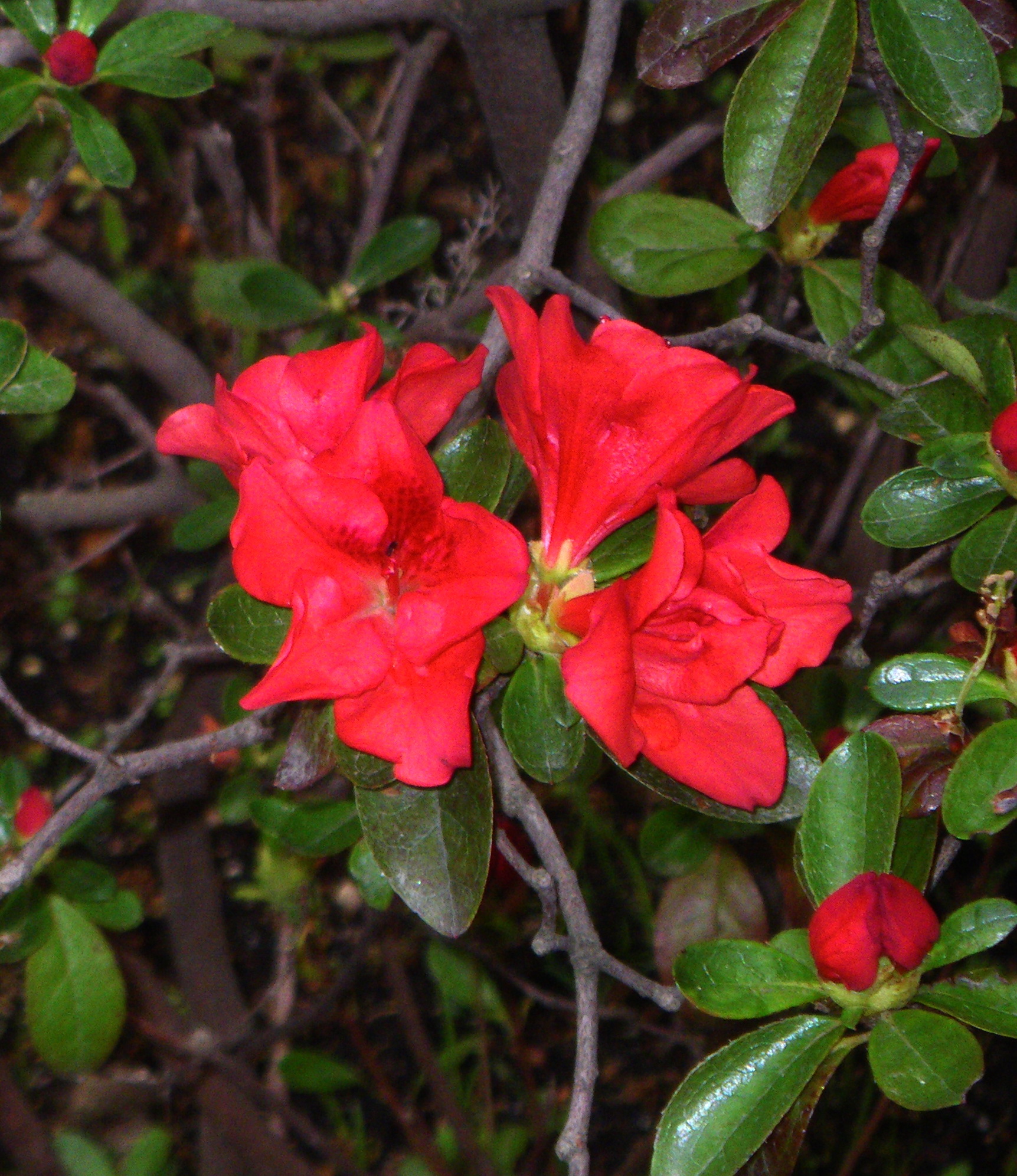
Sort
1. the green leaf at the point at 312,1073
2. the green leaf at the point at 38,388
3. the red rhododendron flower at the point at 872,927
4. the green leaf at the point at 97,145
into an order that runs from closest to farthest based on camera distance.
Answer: the red rhododendron flower at the point at 872,927 → the green leaf at the point at 38,388 → the green leaf at the point at 97,145 → the green leaf at the point at 312,1073

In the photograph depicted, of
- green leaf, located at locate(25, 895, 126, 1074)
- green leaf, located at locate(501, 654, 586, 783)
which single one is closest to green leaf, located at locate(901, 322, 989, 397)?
green leaf, located at locate(501, 654, 586, 783)

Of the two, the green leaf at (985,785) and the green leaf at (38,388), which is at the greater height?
the green leaf at (38,388)

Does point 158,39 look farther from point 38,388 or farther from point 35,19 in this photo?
point 38,388

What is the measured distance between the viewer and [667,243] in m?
1.17

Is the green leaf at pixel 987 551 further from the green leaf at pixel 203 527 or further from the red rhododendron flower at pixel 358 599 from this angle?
the green leaf at pixel 203 527

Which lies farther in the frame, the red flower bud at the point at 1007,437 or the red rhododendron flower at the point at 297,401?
the red flower bud at the point at 1007,437

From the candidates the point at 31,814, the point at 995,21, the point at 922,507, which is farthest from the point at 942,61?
the point at 31,814

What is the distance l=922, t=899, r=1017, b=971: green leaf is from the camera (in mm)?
811

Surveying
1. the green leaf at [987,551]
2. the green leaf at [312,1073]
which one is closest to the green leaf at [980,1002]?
the green leaf at [987,551]

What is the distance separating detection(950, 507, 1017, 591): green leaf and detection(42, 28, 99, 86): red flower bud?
34.9 inches

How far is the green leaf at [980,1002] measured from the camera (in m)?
0.77

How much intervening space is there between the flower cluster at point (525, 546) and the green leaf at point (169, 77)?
485mm

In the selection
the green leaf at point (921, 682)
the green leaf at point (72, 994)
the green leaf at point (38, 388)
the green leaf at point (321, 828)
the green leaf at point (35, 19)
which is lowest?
the green leaf at point (72, 994)

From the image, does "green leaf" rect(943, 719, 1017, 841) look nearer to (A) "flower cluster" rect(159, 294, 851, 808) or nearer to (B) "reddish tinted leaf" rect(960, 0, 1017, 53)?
(A) "flower cluster" rect(159, 294, 851, 808)
